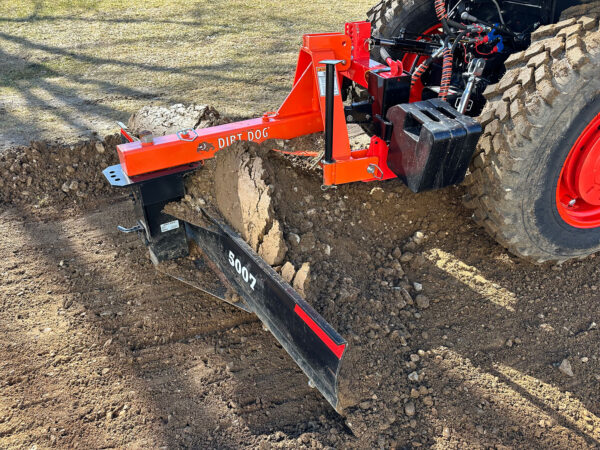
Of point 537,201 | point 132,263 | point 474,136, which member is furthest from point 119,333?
point 537,201

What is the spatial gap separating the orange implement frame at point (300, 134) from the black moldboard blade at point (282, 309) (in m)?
0.42

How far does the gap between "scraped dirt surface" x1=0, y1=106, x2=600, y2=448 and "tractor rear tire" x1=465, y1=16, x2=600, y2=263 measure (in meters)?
0.49

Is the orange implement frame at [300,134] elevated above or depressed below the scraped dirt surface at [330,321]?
above

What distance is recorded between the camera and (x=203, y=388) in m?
2.60

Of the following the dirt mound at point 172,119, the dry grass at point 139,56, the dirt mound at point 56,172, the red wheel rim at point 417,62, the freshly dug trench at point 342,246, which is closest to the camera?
the freshly dug trench at point 342,246

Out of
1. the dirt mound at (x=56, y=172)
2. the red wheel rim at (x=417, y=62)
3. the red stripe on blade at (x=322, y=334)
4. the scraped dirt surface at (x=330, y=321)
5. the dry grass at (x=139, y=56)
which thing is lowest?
the scraped dirt surface at (x=330, y=321)

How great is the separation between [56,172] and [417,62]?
3.00m

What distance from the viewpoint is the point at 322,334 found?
2.15m

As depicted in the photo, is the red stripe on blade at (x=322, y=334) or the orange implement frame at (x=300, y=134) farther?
the orange implement frame at (x=300, y=134)

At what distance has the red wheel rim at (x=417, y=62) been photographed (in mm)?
3434

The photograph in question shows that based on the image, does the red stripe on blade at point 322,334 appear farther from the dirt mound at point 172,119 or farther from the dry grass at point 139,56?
the dry grass at point 139,56

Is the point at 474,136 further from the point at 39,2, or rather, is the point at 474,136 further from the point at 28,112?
the point at 39,2

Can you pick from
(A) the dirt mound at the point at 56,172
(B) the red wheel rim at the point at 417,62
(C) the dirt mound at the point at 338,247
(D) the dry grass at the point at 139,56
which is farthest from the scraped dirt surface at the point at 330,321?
(D) the dry grass at the point at 139,56

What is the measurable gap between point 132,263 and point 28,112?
2680mm
